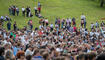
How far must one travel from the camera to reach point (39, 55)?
7.82 meters

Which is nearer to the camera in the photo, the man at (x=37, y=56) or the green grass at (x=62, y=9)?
A: the man at (x=37, y=56)

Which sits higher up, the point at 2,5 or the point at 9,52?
the point at 9,52

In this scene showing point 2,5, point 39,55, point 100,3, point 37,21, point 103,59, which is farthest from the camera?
point 100,3

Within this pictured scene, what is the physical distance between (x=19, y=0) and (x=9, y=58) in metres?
39.0

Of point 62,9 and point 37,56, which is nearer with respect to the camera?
point 37,56

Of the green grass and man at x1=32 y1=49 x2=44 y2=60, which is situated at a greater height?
man at x1=32 y1=49 x2=44 y2=60

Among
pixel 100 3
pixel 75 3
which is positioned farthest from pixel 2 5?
pixel 100 3

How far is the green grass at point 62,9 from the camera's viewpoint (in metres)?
37.8

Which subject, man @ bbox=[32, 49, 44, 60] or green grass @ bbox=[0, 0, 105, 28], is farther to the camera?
green grass @ bbox=[0, 0, 105, 28]

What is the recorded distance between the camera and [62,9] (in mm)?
46125

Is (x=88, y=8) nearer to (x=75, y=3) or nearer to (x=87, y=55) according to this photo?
(x=75, y=3)

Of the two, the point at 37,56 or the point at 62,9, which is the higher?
the point at 37,56

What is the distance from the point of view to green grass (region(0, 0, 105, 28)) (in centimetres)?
3775

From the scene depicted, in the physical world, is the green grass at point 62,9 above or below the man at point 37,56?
below
